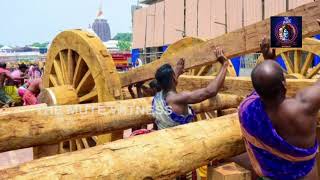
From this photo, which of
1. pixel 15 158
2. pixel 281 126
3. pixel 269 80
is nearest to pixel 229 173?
pixel 281 126

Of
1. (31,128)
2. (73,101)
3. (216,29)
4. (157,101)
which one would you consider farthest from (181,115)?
(216,29)

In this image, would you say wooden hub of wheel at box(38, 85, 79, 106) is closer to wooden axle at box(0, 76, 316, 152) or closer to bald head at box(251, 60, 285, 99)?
wooden axle at box(0, 76, 316, 152)

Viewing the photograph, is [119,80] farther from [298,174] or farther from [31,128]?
[298,174]

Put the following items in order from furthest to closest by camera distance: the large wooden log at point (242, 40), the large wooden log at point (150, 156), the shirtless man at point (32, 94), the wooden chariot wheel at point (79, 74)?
1. the shirtless man at point (32, 94)
2. the wooden chariot wheel at point (79, 74)
3. the large wooden log at point (242, 40)
4. the large wooden log at point (150, 156)

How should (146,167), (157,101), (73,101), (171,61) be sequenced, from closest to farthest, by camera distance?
(146,167) < (157,101) < (171,61) < (73,101)

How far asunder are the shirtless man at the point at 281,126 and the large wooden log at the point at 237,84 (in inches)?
42.8

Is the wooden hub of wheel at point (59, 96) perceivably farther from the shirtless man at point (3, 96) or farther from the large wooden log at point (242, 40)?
the shirtless man at point (3, 96)

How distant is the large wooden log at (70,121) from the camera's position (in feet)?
10.1

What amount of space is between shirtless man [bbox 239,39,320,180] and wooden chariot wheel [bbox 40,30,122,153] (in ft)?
8.65

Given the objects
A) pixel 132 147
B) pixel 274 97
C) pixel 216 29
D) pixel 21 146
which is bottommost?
pixel 21 146

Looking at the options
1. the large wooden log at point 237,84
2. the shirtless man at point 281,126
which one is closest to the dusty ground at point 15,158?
the large wooden log at point 237,84

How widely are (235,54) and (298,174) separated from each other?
4.68 feet

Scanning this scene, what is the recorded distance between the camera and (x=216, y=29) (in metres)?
25.2

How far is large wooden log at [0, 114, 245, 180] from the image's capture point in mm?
1691
